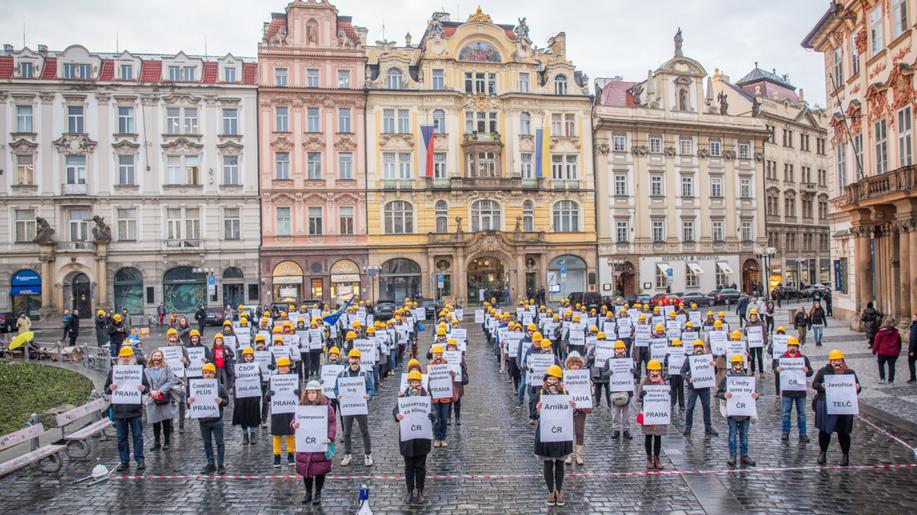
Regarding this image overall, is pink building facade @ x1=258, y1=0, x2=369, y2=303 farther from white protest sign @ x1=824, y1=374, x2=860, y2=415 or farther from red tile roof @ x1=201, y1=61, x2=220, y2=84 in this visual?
white protest sign @ x1=824, y1=374, x2=860, y2=415

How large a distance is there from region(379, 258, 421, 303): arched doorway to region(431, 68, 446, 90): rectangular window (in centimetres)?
1312

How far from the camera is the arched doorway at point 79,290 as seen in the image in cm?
4825

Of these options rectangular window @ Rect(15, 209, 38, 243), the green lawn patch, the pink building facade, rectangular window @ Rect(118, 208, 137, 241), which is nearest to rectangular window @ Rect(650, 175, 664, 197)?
the pink building facade

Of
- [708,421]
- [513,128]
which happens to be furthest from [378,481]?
[513,128]

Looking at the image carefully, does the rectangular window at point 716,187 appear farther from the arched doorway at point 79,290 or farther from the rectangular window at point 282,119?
the arched doorway at point 79,290

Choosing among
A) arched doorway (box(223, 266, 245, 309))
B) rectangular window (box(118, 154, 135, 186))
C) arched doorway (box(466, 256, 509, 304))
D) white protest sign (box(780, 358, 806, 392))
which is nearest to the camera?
white protest sign (box(780, 358, 806, 392))

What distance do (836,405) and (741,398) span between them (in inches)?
60.3

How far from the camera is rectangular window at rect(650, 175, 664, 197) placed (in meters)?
58.3

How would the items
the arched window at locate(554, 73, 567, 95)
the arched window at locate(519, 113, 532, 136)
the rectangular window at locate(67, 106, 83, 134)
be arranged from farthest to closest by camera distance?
the arched window at locate(554, 73, 567, 95)
the arched window at locate(519, 113, 532, 136)
the rectangular window at locate(67, 106, 83, 134)

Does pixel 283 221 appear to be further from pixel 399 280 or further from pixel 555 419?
pixel 555 419

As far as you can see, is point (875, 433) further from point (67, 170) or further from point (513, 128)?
point (67, 170)

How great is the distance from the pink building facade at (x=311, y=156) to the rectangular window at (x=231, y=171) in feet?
5.44

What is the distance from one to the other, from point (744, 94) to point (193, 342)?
6016 cm

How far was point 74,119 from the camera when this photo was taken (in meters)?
48.9
